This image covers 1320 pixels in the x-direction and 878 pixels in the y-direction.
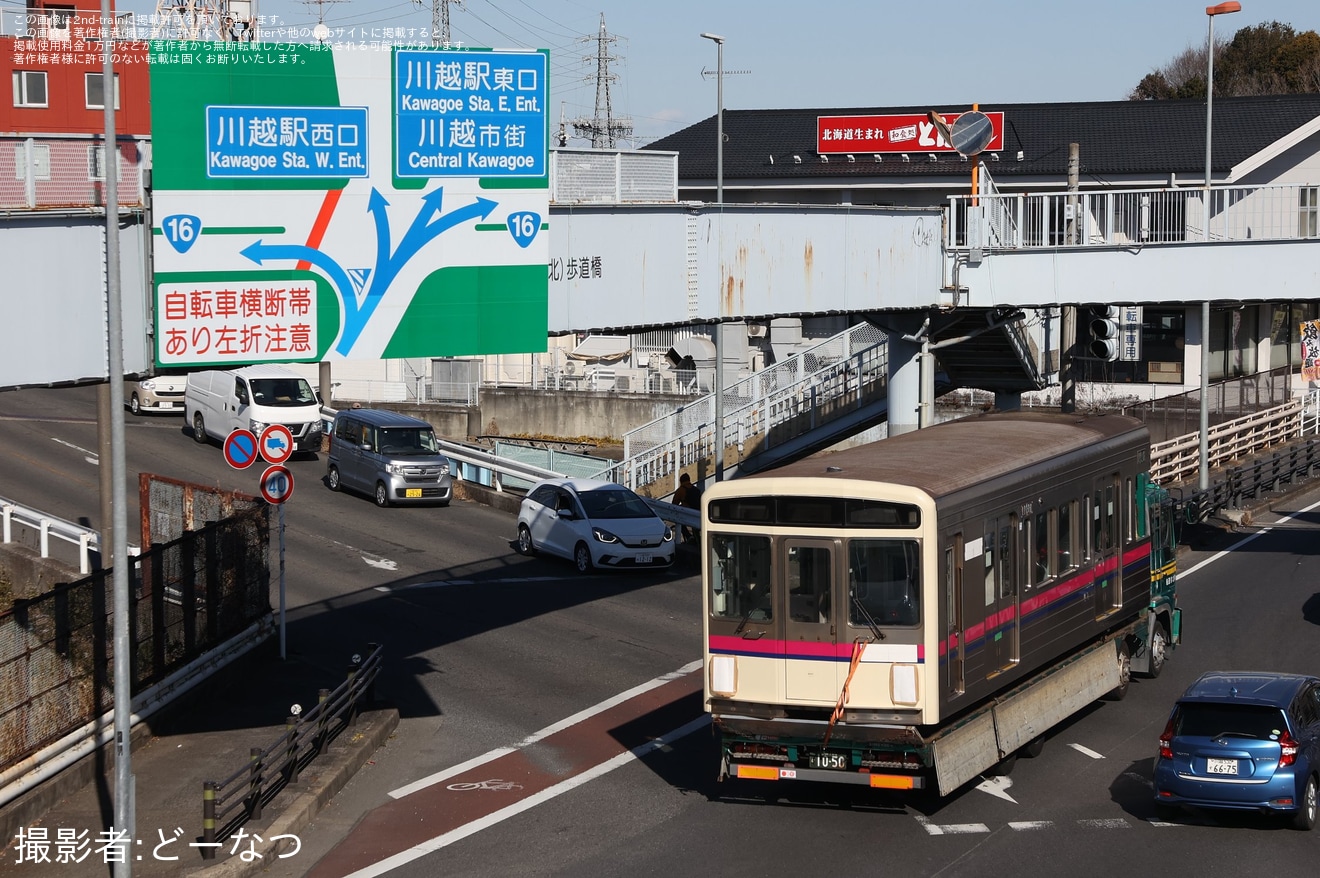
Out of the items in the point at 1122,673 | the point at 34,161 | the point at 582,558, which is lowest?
the point at 1122,673

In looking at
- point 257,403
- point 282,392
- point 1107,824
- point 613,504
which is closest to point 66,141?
point 1107,824

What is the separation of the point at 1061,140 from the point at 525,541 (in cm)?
3239

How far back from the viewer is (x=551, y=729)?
59.6ft

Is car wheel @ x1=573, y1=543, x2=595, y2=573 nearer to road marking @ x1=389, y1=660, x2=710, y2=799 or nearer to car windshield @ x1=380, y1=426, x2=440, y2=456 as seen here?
road marking @ x1=389, y1=660, x2=710, y2=799

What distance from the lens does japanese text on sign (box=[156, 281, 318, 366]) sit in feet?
49.0

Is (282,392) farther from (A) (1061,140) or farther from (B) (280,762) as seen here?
(A) (1061,140)

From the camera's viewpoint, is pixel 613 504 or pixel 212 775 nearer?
pixel 212 775

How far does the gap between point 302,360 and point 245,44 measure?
10.8ft

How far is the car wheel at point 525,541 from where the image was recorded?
30.0 metres

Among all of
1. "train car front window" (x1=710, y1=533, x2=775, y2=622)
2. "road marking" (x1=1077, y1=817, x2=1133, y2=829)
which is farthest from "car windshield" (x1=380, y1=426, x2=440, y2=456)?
"road marking" (x1=1077, y1=817, x2=1133, y2=829)

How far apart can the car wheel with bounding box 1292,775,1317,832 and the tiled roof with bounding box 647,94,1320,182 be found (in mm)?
36205

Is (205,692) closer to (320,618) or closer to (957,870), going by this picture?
(320,618)

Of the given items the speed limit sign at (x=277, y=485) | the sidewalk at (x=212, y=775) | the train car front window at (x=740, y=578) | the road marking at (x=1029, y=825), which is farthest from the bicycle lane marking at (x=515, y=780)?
the speed limit sign at (x=277, y=485)

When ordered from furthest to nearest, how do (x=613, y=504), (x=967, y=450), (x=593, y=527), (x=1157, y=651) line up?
1. (x=613, y=504)
2. (x=593, y=527)
3. (x=1157, y=651)
4. (x=967, y=450)
